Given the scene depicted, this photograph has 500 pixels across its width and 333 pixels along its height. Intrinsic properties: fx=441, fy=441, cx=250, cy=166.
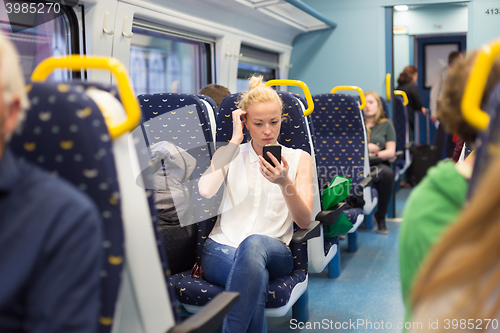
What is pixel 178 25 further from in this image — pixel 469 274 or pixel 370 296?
pixel 469 274

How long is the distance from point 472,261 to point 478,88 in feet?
1.07

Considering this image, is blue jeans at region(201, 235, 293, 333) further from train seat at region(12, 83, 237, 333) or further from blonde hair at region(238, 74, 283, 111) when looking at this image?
train seat at region(12, 83, 237, 333)

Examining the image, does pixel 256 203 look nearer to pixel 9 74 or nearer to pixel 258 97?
pixel 258 97

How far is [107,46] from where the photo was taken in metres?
2.93

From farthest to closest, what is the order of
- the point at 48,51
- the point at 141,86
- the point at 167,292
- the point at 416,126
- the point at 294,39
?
the point at 416,126
the point at 294,39
the point at 141,86
the point at 48,51
the point at 167,292

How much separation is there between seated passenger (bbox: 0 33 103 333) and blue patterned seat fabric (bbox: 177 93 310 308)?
1.13 metres

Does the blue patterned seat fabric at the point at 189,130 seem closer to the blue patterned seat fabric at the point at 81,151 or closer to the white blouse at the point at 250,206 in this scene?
the white blouse at the point at 250,206

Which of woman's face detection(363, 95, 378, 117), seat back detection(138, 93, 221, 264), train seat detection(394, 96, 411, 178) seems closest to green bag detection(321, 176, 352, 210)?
seat back detection(138, 93, 221, 264)

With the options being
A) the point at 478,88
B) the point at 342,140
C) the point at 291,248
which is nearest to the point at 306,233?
the point at 291,248

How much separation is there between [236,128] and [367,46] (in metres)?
4.22

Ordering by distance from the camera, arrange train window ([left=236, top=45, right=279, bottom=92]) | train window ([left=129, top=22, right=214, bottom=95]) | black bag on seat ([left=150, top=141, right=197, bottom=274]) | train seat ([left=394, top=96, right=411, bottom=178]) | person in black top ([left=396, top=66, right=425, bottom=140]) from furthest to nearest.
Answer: person in black top ([left=396, top=66, right=425, bottom=140]), train seat ([left=394, top=96, right=411, bottom=178]), train window ([left=236, top=45, right=279, bottom=92]), train window ([left=129, top=22, right=214, bottom=95]), black bag on seat ([left=150, top=141, right=197, bottom=274])

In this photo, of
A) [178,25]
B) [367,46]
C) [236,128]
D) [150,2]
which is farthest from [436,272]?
[367,46]

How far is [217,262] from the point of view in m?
1.92

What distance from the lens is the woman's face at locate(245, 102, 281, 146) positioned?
2.00m
